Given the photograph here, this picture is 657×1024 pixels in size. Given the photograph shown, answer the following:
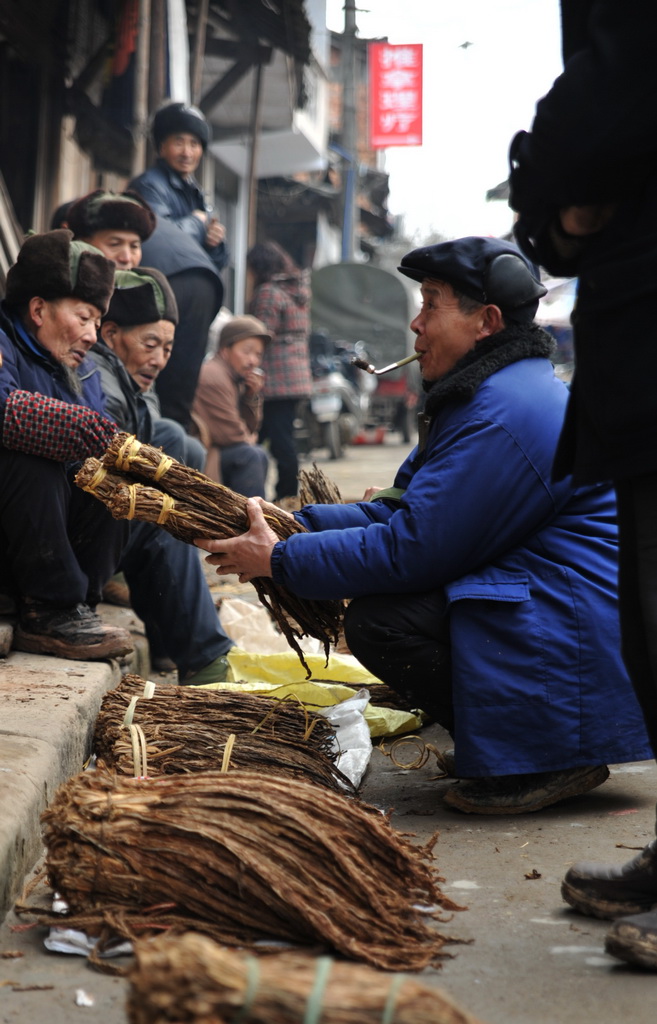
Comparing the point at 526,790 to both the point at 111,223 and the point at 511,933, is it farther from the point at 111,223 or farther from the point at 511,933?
the point at 111,223

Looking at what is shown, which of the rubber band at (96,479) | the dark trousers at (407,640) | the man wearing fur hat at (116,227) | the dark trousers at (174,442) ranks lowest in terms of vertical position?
the dark trousers at (407,640)

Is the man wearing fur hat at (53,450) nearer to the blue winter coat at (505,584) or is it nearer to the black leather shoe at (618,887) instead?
the blue winter coat at (505,584)

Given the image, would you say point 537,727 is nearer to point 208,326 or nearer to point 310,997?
point 310,997

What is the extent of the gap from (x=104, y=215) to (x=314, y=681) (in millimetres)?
2337

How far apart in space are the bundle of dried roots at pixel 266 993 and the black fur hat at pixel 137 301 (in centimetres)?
355

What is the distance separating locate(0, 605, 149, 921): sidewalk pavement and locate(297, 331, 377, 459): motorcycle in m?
10.3

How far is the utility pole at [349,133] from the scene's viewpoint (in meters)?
22.5

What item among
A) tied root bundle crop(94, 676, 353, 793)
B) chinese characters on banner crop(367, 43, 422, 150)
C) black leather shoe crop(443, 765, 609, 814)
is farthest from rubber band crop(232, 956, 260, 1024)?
chinese characters on banner crop(367, 43, 422, 150)

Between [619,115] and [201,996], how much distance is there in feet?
4.91

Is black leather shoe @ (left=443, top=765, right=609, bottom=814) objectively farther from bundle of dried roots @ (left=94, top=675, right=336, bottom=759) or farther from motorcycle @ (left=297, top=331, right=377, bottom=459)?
motorcycle @ (left=297, top=331, right=377, bottom=459)

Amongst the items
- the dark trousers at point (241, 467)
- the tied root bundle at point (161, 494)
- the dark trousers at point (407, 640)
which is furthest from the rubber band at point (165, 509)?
the dark trousers at point (241, 467)

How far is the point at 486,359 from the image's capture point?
3.01m

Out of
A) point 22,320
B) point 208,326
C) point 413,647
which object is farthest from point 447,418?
point 208,326

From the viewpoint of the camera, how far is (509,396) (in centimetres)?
294
